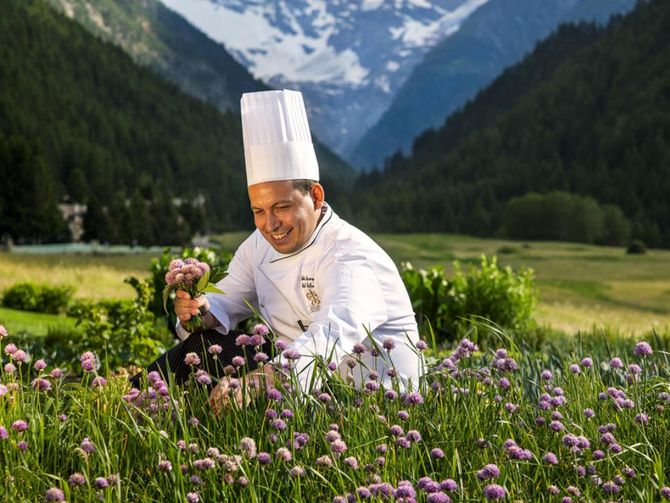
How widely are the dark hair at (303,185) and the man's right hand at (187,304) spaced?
31.4 inches

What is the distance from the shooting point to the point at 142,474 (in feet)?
11.0

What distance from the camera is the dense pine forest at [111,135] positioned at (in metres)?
56.7

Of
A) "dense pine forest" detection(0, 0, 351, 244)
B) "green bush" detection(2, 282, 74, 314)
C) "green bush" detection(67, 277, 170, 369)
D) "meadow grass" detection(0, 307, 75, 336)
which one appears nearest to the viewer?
"green bush" detection(67, 277, 170, 369)

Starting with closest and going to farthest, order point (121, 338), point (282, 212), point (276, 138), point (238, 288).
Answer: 1. point (282, 212)
2. point (276, 138)
3. point (238, 288)
4. point (121, 338)

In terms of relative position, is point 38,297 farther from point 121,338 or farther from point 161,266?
point 121,338

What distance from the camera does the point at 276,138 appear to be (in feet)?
14.7

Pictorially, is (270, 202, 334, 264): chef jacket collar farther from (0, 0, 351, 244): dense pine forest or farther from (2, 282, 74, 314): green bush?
→ (0, 0, 351, 244): dense pine forest

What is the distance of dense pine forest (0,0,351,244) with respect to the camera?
186ft

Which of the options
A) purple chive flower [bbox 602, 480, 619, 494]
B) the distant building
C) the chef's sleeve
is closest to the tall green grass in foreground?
purple chive flower [bbox 602, 480, 619, 494]

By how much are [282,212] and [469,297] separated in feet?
27.7

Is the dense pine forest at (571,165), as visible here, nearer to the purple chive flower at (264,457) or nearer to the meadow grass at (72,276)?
the meadow grass at (72,276)

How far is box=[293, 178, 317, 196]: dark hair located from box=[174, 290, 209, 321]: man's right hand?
2.62 feet

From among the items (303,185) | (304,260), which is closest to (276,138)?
(303,185)

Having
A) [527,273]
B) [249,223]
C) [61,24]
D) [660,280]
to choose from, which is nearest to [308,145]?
[527,273]
